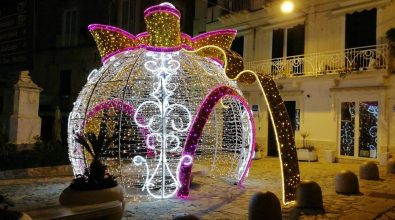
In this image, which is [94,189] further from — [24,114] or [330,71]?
[330,71]

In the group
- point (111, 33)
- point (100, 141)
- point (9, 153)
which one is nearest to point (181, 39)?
point (111, 33)

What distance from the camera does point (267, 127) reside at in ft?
66.9

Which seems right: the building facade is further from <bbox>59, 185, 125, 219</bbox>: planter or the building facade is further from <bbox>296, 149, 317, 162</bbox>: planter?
<bbox>59, 185, 125, 219</bbox>: planter

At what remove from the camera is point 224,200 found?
340 inches

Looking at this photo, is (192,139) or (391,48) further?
(391,48)

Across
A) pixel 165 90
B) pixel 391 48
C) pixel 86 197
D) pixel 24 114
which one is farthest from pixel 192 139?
pixel 391 48

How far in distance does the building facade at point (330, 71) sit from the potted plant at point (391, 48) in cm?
8

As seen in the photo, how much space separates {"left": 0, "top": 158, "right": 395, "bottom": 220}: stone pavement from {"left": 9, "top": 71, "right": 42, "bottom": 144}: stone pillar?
3347mm

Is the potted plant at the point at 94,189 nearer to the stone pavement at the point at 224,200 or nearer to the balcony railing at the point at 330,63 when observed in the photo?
the stone pavement at the point at 224,200

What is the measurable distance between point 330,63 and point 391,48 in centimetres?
271

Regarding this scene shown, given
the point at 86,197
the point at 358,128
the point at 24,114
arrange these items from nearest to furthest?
the point at 86,197 → the point at 24,114 → the point at 358,128

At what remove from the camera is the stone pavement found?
24.3 ft

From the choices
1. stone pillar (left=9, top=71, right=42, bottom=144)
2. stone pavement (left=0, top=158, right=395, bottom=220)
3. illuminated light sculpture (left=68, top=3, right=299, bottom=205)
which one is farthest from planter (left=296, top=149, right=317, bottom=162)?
stone pillar (left=9, top=71, right=42, bottom=144)

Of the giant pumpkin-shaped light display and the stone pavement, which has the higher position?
the giant pumpkin-shaped light display
